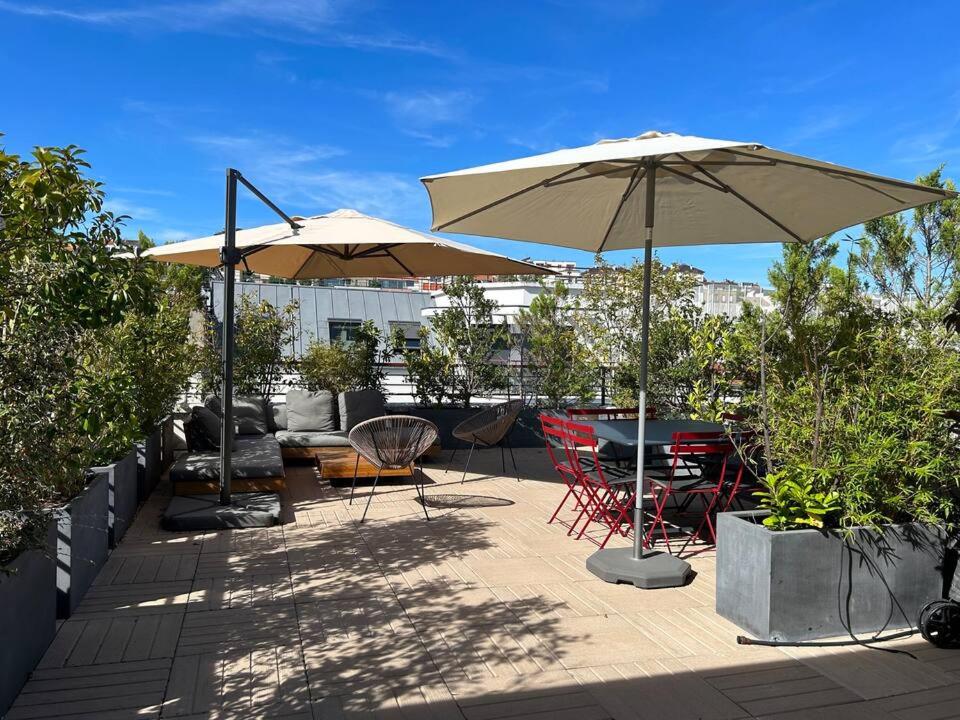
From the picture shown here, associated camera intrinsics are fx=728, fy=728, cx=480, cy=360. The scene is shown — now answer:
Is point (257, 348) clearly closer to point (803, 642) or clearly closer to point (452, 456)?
point (452, 456)

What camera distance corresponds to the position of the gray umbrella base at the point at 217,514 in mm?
4891

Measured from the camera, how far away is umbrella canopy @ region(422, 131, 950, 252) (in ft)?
11.5

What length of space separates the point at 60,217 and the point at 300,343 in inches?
258

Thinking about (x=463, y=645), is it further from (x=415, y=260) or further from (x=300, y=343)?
(x=300, y=343)

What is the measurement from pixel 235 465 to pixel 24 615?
123 inches

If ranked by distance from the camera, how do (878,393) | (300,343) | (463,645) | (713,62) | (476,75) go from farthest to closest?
(476,75) → (713,62) → (300,343) → (878,393) → (463,645)

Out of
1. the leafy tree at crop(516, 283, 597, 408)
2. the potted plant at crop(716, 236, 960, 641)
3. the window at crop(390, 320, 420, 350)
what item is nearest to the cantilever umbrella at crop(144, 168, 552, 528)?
the window at crop(390, 320, 420, 350)

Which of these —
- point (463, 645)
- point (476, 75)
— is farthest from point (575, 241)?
point (476, 75)

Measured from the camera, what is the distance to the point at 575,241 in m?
5.29

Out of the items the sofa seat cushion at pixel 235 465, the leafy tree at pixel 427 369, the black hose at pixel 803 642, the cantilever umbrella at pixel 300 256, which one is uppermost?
the cantilever umbrella at pixel 300 256


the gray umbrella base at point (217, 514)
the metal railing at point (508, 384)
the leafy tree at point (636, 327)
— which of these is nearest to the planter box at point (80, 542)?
the gray umbrella base at point (217, 514)

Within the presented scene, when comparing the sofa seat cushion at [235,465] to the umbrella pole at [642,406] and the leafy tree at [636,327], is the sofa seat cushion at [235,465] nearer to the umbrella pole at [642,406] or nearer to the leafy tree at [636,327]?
the umbrella pole at [642,406]

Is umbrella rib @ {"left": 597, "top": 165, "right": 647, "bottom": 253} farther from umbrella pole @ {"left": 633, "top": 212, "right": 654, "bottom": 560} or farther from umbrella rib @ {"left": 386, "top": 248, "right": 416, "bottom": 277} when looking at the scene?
umbrella rib @ {"left": 386, "top": 248, "right": 416, "bottom": 277}

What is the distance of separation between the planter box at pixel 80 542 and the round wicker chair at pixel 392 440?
1.80m
